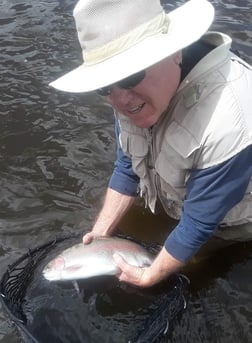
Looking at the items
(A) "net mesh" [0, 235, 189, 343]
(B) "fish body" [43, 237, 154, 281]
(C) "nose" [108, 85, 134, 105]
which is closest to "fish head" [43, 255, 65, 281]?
(B) "fish body" [43, 237, 154, 281]

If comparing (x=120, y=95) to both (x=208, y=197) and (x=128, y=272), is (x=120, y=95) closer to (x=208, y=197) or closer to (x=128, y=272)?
(x=208, y=197)

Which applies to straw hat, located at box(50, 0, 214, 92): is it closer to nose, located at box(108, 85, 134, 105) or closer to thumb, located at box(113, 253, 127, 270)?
nose, located at box(108, 85, 134, 105)

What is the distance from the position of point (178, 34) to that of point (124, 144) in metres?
1.12

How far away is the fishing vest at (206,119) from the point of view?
327cm

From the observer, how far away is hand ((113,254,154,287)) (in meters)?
3.78

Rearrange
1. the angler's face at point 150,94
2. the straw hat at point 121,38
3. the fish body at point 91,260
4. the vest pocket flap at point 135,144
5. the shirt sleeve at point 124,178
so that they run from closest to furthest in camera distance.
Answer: the straw hat at point 121,38
the angler's face at point 150,94
the fish body at point 91,260
the vest pocket flap at point 135,144
the shirt sleeve at point 124,178

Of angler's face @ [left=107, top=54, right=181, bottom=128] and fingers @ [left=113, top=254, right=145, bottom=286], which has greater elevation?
angler's face @ [left=107, top=54, right=181, bottom=128]

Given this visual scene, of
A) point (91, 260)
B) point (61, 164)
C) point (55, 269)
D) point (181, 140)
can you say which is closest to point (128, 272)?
point (91, 260)

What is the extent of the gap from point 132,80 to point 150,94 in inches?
7.5

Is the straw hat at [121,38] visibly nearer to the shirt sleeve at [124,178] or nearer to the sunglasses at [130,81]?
the sunglasses at [130,81]

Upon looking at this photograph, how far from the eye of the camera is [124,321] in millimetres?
4105

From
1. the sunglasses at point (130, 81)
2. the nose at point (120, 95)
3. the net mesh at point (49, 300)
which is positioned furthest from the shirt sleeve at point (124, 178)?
the sunglasses at point (130, 81)

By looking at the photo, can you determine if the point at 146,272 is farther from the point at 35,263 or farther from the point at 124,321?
the point at 35,263

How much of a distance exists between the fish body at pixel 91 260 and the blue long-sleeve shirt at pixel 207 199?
13.0 inches
